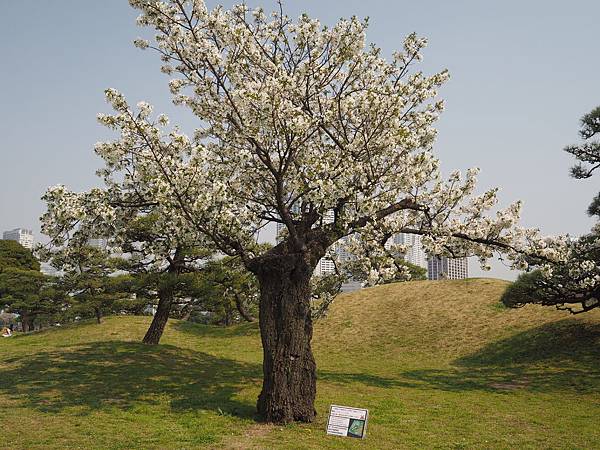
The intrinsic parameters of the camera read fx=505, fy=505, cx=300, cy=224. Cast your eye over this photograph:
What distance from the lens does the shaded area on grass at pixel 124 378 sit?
16.8 m

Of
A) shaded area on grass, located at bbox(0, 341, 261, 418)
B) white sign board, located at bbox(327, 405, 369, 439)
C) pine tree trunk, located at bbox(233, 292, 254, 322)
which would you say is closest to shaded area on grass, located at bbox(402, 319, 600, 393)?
shaded area on grass, located at bbox(0, 341, 261, 418)

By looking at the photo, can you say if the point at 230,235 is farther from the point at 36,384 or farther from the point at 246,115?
the point at 36,384

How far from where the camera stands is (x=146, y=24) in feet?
47.3

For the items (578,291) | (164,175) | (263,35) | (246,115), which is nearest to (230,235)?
(164,175)

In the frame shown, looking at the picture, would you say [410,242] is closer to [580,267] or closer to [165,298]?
[580,267]

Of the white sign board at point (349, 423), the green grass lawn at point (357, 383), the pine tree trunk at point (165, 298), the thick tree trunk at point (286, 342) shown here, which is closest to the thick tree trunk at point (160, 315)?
the pine tree trunk at point (165, 298)

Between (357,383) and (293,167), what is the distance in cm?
1156

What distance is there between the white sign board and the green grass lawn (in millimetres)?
298

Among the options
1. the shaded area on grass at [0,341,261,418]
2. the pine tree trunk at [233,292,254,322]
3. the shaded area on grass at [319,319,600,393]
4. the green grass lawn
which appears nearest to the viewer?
the green grass lawn

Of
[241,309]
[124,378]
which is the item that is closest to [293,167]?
[124,378]

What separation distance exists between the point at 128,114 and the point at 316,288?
10.4m

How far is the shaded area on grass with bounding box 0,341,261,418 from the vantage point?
16812mm

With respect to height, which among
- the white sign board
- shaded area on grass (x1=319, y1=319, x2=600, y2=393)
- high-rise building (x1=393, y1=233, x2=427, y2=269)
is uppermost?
high-rise building (x1=393, y1=233, x2=427, y2=269)

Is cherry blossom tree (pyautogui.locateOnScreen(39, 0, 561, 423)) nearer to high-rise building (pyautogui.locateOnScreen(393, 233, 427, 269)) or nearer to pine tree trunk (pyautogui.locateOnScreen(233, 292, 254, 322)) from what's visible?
high-rise building (pyautogui.locateOnScreen(393, 233, 427, 269))
